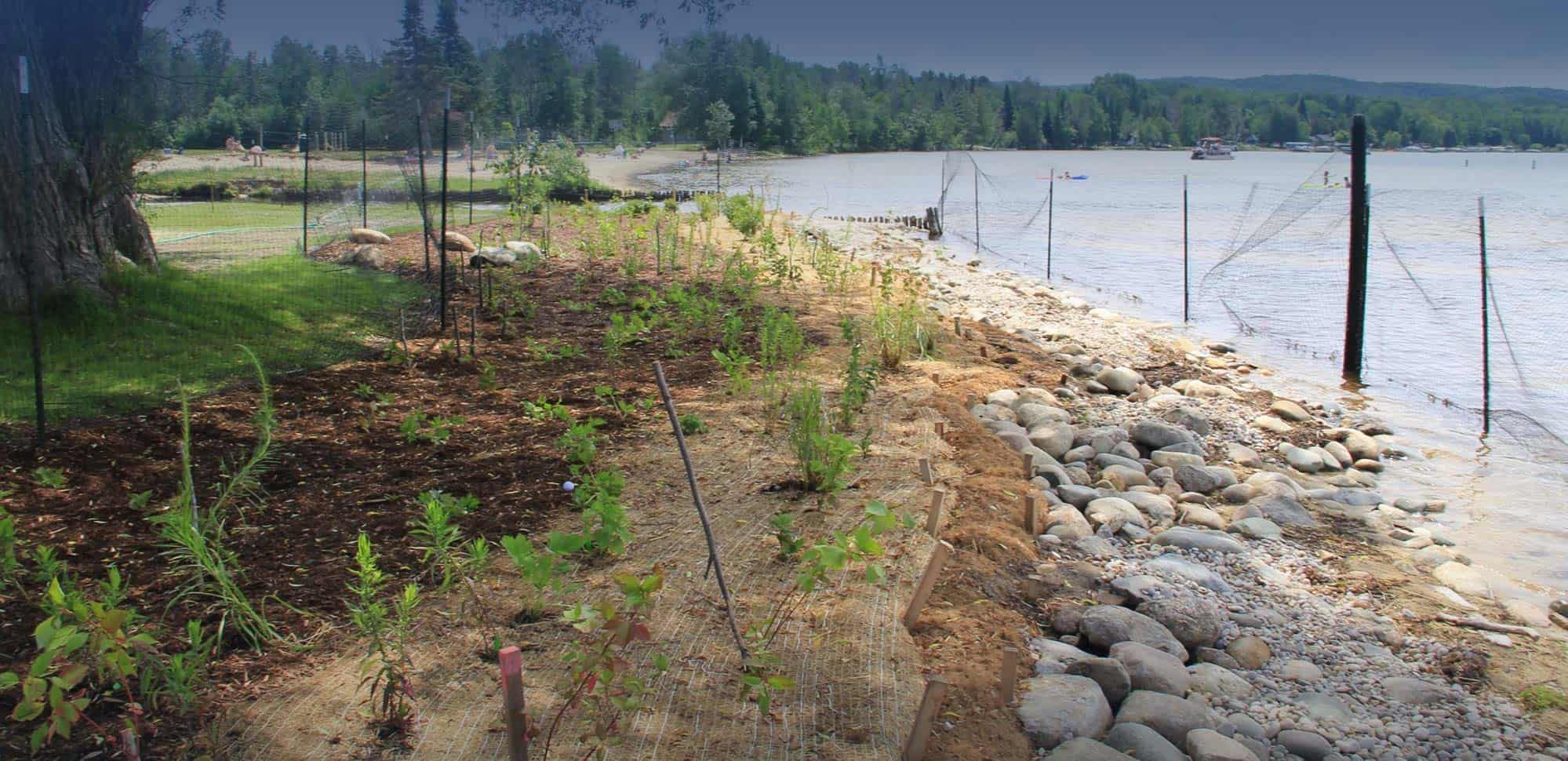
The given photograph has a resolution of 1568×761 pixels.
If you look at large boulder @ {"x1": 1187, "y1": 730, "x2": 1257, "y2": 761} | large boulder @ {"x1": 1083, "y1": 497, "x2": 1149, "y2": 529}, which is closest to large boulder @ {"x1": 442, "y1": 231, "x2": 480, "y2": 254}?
large boulder @ {"x1": 1083, "y1": 497, "x2": 1149, "y2": 529}

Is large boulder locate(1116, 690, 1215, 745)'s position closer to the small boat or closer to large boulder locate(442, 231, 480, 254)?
large boulder locate(442, 231, 480, 254)

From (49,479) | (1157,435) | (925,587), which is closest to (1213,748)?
(925,587)

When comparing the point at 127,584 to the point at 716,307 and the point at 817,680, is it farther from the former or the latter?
the point at 716,307

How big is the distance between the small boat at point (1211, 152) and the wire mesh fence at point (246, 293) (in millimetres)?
71225

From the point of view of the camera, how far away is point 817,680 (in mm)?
3178

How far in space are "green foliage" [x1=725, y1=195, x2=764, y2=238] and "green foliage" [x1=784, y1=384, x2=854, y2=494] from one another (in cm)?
938

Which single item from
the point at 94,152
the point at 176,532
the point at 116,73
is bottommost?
the point at 176,532

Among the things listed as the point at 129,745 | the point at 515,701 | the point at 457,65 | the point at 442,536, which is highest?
the point at 457,65

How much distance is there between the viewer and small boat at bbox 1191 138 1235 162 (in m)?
76.8

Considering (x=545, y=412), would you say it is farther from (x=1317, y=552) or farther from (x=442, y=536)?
(x=1317, y=552)

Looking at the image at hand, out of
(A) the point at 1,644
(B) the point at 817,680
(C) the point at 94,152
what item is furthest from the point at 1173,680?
(C) the point at 94,152

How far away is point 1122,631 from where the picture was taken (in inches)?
155

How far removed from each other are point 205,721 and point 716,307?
243 inches

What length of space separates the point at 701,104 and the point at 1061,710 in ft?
165
